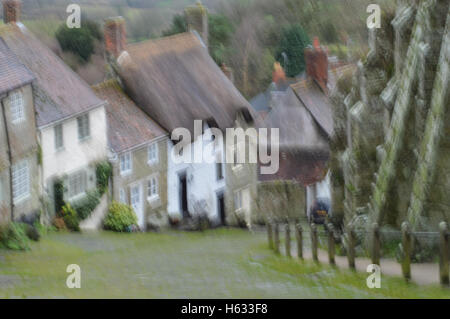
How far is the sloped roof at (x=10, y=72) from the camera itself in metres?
17.3

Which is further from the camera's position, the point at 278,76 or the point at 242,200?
the point at 278,76

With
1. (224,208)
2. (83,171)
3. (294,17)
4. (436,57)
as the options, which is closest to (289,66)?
(294,17)

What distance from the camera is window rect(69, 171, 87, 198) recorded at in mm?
18406

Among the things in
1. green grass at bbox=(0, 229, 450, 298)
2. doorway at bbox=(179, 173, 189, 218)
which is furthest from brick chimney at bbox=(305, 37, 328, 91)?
green grass at bbox=(0, 229, 450, 298)

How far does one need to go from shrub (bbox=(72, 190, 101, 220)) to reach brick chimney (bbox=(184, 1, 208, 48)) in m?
12.2

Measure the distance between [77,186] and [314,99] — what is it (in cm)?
1425

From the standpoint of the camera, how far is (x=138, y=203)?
1897 centimetres

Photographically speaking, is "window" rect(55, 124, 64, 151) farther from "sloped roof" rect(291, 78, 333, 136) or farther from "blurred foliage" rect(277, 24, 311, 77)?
"blurred foliage" rect(277, 24, 311, 77)

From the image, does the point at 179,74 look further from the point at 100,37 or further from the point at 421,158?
the point at 421,158

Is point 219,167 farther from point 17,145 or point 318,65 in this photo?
point 17,145

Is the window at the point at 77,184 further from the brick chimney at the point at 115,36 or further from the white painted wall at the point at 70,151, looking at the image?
the brick chimney at the point at 115,36

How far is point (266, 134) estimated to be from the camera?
104 feet

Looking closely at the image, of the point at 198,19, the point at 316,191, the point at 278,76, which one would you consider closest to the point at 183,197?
the point at 316,191

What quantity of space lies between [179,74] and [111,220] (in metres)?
10.5
